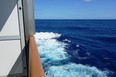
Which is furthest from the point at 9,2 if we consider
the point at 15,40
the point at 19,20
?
the point at 15,40

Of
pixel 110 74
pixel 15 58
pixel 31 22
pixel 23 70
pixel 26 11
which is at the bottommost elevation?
pixel 110 74

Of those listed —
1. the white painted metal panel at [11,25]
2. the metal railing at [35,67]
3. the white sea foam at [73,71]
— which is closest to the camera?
the metal railing at [35,67]

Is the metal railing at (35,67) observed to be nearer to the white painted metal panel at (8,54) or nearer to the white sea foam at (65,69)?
the white painted metal panel at (8,54)

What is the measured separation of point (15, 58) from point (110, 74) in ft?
31.8

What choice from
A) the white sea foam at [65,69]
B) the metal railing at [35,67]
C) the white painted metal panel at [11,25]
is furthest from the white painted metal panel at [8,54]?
the white sea foam at [65,69]

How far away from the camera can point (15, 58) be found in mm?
1855

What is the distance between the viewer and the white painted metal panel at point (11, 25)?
5.81 ft

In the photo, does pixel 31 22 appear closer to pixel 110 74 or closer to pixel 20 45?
pixel 20 45

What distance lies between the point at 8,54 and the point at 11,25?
0.32 m

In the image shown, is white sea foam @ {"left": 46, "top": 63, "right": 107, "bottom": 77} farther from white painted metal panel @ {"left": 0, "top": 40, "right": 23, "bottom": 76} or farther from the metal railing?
the metal railing

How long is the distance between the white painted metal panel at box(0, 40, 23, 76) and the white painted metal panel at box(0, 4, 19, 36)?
0.36ft

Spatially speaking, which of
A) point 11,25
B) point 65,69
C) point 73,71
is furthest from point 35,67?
point 65,69

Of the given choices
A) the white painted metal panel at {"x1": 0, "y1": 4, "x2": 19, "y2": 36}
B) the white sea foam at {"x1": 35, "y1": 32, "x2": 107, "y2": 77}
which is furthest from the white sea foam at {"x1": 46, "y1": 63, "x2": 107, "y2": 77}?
the white painted metal panel at {"x1": 0, "y1": 4, "x2": 19, "y2": 36}

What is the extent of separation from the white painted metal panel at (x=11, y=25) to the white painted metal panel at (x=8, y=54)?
11cm
